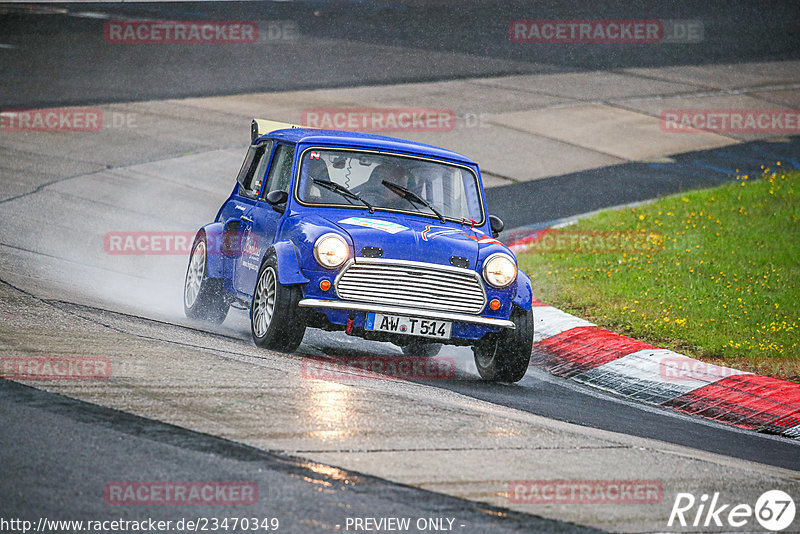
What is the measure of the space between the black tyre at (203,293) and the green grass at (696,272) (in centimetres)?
316

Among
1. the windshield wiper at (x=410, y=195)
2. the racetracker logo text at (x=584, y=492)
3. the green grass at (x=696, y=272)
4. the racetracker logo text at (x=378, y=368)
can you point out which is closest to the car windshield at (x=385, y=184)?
the windshield wiper at (x=410, y=195)

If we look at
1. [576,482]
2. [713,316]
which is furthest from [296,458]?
[713,316]

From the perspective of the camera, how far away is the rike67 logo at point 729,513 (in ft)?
17.4

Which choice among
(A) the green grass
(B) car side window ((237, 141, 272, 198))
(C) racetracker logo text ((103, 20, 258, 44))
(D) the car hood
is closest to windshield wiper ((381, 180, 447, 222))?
(D) the car hood

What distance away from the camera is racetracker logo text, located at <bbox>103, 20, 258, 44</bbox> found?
2489 centimetres

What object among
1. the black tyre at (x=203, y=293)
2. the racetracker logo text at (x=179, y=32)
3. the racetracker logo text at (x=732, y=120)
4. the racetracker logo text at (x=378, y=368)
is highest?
the racetracker logo text at (x=179, y=32)

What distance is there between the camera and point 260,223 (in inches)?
362

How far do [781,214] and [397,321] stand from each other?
26.4 feet

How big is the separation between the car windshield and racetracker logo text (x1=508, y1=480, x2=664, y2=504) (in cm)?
361

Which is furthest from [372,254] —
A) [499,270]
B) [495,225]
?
[495,225]

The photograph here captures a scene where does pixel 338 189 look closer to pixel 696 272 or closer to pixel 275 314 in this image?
pixel 275 314

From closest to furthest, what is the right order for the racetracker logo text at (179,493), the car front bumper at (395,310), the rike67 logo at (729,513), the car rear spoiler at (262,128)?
the racetracker logo text at (179,493) < the rike67 logo at (729,513) < the car front bumper at (395,310) < the car rear spoiler at (262,128)

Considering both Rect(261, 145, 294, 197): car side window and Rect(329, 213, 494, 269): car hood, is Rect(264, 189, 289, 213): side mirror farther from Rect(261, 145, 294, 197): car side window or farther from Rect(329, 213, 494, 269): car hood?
Rect(329, 213, 494, 269): car hood

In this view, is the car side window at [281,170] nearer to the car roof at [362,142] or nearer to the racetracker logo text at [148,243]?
the car roof at [362,142]
